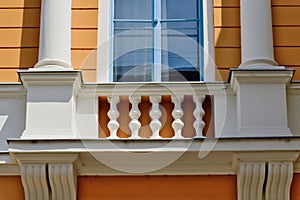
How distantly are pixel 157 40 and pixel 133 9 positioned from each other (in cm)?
47

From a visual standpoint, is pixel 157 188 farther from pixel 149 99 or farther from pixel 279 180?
pixel 279 180

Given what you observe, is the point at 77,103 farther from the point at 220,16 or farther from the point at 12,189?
the point at 220,16

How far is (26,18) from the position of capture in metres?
9.85

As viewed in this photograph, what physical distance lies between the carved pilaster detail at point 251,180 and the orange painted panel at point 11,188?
215cm

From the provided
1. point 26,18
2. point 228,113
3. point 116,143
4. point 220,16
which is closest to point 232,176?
point 228,113

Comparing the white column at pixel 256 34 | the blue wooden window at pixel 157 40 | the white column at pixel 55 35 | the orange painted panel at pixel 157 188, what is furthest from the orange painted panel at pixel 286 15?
the white column at pixel 55 35

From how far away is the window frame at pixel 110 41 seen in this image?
9.56m

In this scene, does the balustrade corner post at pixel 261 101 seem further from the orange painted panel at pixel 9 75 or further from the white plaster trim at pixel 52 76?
the orange painted panel at pixel 9 75

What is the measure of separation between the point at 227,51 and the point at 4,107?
2402mm

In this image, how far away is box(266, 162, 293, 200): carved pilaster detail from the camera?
28.8ft

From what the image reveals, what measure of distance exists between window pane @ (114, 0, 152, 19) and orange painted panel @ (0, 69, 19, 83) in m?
1.29

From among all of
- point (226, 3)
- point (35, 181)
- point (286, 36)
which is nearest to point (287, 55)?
point (286, 36)

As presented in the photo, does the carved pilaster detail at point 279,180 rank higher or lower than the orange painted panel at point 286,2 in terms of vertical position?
lower

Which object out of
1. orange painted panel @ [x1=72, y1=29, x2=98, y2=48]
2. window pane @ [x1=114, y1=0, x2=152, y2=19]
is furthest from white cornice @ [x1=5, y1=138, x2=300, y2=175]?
window pane @ [x1=114, y1=0, x2=152, y2=19]
